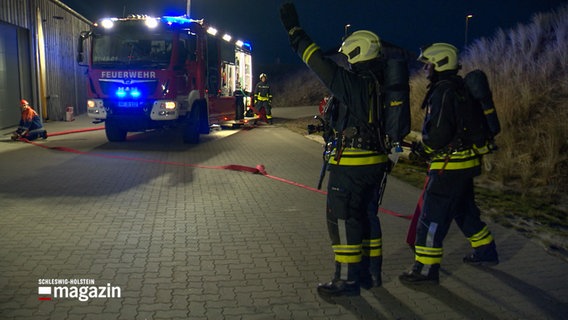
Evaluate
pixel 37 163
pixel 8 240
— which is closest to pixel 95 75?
pixel 37 163

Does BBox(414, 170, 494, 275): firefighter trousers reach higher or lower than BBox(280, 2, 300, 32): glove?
lower

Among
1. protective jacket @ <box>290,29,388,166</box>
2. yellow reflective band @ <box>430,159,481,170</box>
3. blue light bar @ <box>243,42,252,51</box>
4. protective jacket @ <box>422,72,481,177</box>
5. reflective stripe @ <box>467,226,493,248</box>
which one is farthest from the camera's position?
blue light bar @ <box>243,42,252,51</box>

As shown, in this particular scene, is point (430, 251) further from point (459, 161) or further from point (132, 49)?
point (132, 49)

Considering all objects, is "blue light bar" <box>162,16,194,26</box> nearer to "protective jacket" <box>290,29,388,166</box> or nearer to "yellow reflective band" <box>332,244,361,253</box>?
"protective jacket" <box>290,29,388,166</box>

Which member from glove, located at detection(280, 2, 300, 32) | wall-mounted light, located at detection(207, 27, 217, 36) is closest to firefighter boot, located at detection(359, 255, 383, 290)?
glove, located at detection(280, 2, 300, 32)

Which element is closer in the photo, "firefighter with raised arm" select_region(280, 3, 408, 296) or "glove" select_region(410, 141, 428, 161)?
"firefighter with raised arm" select_region(280, 3, 408, 296)

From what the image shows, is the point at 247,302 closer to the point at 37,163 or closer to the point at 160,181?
the point at 160,181

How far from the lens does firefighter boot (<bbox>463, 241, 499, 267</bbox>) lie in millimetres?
4566

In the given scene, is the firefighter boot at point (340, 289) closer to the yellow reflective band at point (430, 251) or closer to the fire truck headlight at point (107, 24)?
the yellow reflective band at point (430, 251)

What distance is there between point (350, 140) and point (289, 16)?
3.25ft

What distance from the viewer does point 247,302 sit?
12.7 feet

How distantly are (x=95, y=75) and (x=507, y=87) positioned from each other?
9.32 m

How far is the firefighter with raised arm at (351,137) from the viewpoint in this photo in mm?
3730

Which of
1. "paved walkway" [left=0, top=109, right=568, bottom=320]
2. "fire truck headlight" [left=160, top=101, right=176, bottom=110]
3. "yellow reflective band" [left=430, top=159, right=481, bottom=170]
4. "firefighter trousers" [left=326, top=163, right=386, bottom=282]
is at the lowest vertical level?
"paved walkway" [left=0, top=109, right=568, bottom=320]
